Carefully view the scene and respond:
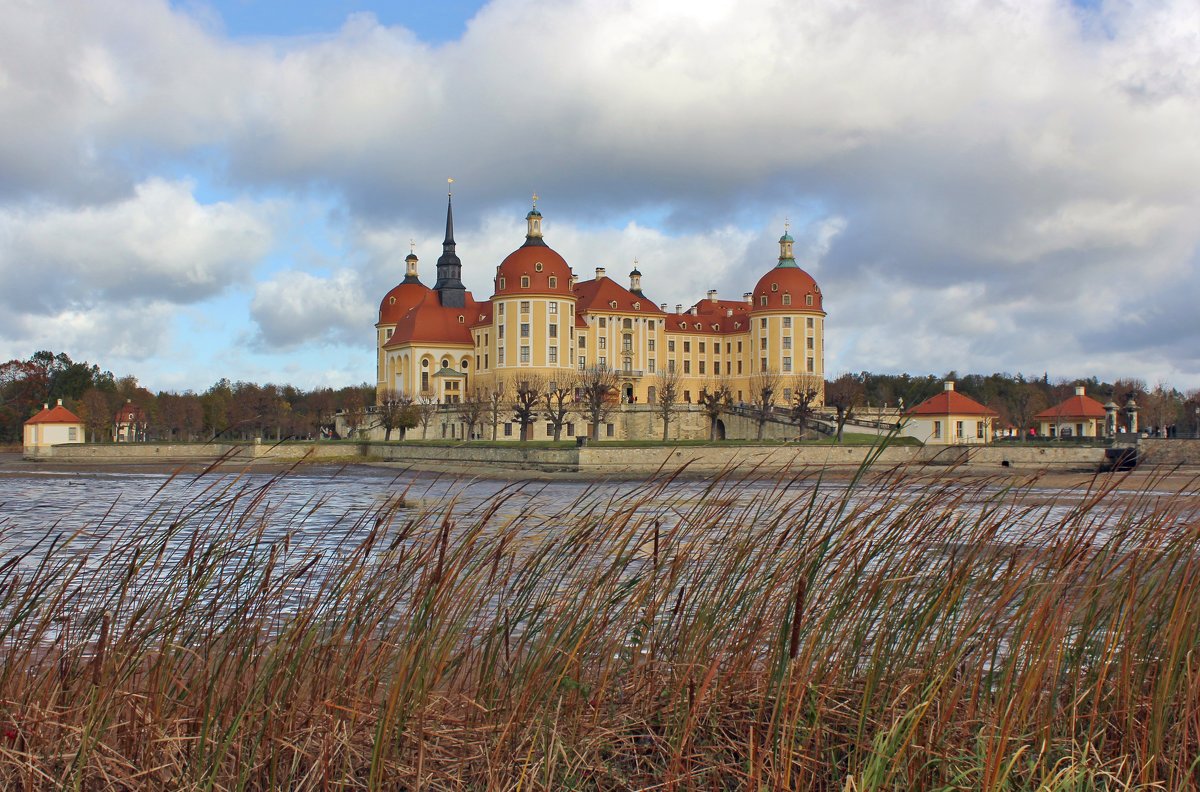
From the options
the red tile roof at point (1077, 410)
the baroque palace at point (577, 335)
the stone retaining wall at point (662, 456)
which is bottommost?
the stone retaining wall at point (662, 456)

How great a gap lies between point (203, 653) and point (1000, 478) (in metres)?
3.49

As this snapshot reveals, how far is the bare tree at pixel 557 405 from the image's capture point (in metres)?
62.8

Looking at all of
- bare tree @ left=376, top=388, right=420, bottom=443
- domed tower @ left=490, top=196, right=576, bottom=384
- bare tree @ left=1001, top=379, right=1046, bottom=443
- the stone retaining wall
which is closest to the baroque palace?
domed tower @ left=490, top=196, right=576, bottom=384

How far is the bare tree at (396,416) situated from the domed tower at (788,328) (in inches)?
996

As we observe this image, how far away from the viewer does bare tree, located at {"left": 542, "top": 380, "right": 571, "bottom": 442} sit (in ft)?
206

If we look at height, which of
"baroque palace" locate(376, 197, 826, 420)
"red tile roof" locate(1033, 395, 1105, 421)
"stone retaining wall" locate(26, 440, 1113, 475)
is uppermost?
"baroque palace" locate(376, 197, 826, 420)

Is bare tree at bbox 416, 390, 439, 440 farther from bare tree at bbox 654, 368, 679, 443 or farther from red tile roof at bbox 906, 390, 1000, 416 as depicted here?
red tile roof at bbox 906, 390, 1000, 416

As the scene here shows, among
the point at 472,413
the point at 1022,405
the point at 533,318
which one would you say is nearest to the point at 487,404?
the point at 472,413

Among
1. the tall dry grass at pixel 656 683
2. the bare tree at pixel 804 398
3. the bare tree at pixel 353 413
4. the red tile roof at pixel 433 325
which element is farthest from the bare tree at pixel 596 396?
the tall dry grass at pixel 656 683

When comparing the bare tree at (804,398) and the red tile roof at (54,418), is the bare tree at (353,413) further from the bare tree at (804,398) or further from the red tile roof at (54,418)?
the bare tree at (804,398)

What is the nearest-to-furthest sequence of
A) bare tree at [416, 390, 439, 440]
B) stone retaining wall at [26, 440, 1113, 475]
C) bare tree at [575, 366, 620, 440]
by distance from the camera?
stone retaining wall at [26, 440, 1113, 475]
bare tree at [575, 366, 620, 440]
bare tree at [416, 390, 439, 440]

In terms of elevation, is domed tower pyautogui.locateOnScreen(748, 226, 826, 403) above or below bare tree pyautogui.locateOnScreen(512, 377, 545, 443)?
above

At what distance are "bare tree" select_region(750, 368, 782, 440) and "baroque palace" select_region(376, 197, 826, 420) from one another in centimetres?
83

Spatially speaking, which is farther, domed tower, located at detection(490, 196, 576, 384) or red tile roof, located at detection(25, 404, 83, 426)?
domed tower, located at detection(490, 196, 576, 384)
